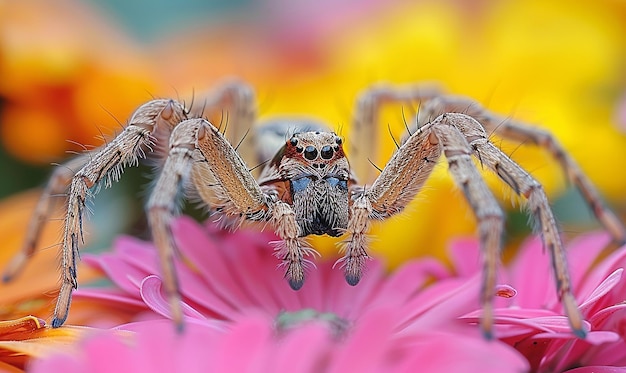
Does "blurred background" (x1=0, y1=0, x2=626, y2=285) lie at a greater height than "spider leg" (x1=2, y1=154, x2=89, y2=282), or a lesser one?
greater

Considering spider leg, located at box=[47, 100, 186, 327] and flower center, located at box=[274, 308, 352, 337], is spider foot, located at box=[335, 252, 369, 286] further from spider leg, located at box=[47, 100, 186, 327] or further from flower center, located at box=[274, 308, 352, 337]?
spider leg, located at box=[47, 100, 186, 327]

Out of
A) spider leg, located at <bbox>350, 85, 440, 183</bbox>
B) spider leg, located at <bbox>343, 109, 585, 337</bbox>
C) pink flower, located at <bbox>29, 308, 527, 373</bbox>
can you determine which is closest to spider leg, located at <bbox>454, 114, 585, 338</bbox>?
spider leg, located at <bbox>343, 109, 585, 337</bbox>

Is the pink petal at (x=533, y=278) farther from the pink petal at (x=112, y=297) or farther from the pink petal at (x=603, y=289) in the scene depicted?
the pink petal at (x=112, y=297)

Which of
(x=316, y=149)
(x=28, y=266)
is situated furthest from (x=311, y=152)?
(x=28, y=266)

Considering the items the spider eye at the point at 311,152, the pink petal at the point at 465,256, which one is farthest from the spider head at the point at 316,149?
the pink petal at the point at 465,256

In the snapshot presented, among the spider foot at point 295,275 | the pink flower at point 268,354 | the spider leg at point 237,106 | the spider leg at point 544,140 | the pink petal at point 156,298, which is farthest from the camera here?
the spider leg at point 237,106

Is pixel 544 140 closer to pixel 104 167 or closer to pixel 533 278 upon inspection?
pixel 533 278
